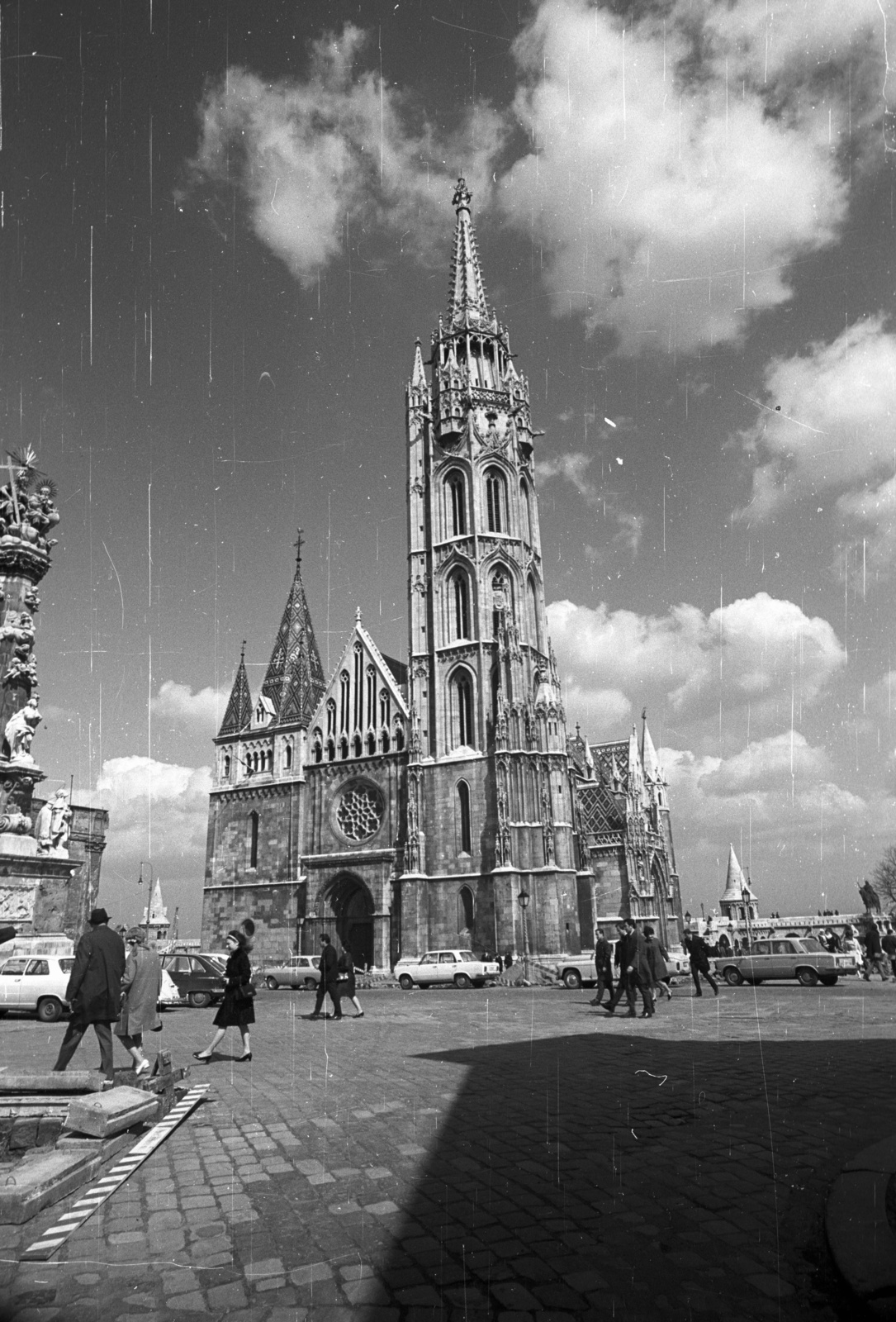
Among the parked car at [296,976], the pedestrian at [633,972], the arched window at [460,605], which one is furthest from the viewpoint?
the arched window at [460,605]

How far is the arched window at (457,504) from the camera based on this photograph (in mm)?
45469

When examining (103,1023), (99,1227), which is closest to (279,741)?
(103,1023)

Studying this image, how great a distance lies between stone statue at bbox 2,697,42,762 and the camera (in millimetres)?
17422

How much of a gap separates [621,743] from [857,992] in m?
48.9

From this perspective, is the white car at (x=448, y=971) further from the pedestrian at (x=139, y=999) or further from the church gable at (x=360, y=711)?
the pedestrian at (x=139, y=999)

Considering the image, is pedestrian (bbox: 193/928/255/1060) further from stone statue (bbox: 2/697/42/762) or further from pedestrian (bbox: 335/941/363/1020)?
stone statue (bbox: 2/697/42/762)

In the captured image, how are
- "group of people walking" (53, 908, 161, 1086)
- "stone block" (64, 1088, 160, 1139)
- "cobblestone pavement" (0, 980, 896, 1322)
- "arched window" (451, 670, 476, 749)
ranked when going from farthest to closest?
"arched window" (451, 670, 476, 749) → "group of people walking" (53, 908, 161, 1086) → "stone block" (64, 1088, 160, 1139) → "cobblestone pavement" (0, 980, 896, 1322)

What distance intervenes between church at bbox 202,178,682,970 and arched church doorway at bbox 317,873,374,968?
0.10 m

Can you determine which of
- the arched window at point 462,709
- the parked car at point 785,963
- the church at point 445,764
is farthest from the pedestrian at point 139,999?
the arched window at point 462,709

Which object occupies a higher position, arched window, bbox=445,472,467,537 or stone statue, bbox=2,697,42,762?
arched window, bbox=445,472,467,537

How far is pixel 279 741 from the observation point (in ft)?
155

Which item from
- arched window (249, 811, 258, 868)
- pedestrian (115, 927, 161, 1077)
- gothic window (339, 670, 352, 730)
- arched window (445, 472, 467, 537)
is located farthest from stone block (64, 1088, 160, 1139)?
arched window (249, 811, 258, 868)

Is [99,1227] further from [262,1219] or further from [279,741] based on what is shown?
[279,741]

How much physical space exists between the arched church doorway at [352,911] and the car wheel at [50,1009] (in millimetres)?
25667
